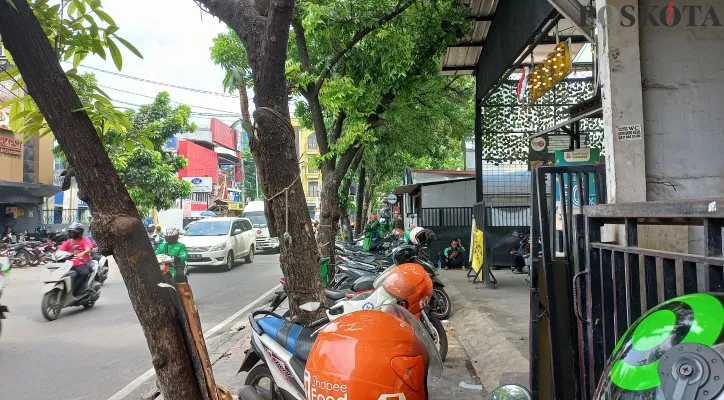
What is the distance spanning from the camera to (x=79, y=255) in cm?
908

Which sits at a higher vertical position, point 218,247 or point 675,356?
point 675,356

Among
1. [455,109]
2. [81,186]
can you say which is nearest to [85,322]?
[81,186]

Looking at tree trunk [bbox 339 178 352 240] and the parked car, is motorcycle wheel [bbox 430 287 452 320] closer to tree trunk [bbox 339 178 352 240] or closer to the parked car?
the parked car

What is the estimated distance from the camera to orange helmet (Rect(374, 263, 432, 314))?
189 inches

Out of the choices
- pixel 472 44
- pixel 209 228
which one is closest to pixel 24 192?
pixel 209 228

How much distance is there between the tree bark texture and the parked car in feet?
36.9

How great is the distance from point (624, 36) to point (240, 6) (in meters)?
2.73

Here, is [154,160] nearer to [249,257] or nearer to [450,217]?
[249,257]

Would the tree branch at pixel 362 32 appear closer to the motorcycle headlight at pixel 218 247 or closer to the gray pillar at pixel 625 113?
the gray pillar at pixel 625 113

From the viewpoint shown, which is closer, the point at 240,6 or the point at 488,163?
the point at 240,6

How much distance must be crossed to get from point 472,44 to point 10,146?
20628 mm

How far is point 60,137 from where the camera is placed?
235 cm

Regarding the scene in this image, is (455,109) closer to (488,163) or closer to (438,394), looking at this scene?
(488,163)

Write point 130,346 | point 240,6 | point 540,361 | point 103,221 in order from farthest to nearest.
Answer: point 130,346, point 240,6, point 540,361, point 103,221
